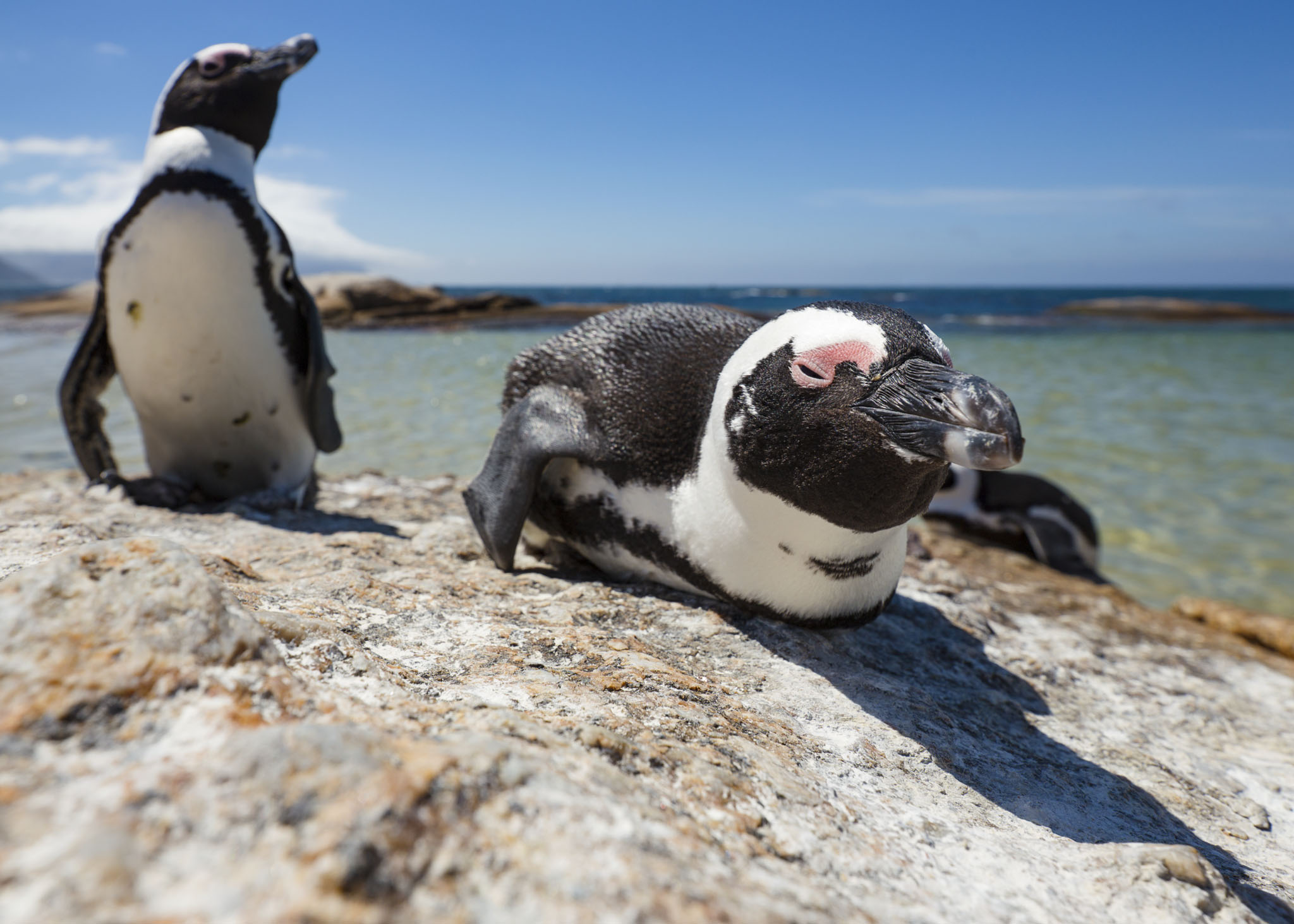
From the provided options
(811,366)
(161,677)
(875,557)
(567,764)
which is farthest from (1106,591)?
(161,677)

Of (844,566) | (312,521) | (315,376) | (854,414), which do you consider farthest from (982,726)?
(315,376)

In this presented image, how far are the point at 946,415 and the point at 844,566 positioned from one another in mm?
571

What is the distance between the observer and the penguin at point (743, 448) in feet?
5.32

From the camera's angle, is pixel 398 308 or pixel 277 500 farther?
pixel 398 308

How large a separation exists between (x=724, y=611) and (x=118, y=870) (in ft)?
5.08

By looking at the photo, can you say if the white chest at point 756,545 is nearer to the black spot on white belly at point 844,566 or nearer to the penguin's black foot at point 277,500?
the black spot on white belly at point 844,566

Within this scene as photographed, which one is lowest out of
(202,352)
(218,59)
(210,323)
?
(202,352)

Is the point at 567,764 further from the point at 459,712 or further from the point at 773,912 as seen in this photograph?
the point at 773,912

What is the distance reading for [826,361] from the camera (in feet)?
5.64

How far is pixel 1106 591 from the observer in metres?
3.76

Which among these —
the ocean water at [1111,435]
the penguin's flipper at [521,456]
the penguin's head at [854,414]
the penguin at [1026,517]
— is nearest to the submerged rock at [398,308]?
the ocean water at [1111,435]

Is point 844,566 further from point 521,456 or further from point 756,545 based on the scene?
point 521,456

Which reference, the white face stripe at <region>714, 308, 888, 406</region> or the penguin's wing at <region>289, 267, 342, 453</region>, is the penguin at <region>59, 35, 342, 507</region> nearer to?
the penguin's wing at <region>289, 267, 342, 453</region>

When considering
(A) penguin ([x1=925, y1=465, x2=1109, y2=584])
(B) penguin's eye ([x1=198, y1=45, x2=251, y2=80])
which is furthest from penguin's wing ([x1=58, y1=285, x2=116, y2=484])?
(A) penguin ([x1=925, y1=465, x2=1109, y2=584])
